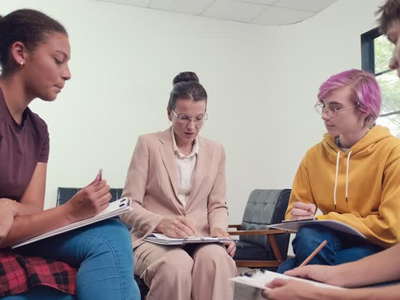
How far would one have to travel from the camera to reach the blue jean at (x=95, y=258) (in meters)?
1.18

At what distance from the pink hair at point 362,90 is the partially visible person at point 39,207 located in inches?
47.8

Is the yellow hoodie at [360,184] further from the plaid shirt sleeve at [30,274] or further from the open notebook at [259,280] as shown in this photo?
the plaid shirt sleeve at [30,274]

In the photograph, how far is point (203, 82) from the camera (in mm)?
4984

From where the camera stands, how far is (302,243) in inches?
66.2

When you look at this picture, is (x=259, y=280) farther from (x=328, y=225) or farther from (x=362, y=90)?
(x=362, y=90)

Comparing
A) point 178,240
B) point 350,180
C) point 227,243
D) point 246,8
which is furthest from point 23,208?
point 246,8

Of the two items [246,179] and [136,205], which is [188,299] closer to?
[136,205]

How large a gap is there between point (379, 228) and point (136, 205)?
1055mm

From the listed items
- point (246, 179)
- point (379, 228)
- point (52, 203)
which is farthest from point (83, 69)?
point (379, 228)

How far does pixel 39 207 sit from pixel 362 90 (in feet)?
4.80

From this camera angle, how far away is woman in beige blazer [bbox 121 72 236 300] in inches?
71.6

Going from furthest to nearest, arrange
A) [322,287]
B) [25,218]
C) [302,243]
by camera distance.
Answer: [302,243]
[25,218]
[322,287]

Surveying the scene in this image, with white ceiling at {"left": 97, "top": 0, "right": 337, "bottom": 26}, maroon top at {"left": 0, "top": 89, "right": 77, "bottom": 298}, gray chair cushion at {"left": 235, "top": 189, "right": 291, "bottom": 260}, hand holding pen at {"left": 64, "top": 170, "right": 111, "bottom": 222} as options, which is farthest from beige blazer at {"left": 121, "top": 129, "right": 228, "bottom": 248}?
white ceiling at {"left": 97, "top": 0, "right": 337, "bottom": 26}

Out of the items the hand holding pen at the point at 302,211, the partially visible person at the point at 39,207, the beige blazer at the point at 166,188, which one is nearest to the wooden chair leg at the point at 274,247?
the beige blazer at the point at 166,188
